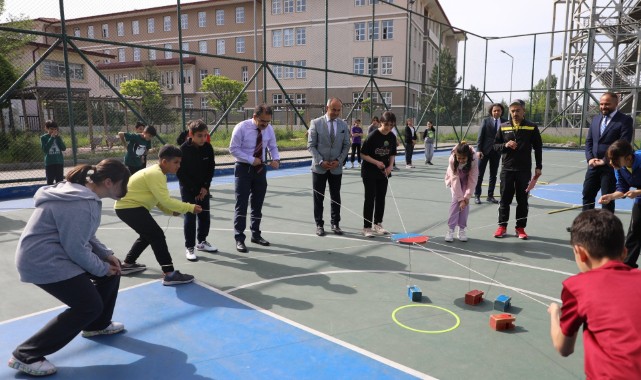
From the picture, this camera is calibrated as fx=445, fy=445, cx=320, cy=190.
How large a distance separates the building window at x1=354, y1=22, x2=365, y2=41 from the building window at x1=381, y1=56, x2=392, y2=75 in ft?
9.68

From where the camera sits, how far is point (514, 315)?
13.1 ft

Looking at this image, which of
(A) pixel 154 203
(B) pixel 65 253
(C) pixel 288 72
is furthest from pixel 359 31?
(B) pixel 65 253

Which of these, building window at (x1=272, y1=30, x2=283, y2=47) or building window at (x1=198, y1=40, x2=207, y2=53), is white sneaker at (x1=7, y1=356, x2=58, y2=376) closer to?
building window at (x1=272, y1=30, x2=283, y2=47)

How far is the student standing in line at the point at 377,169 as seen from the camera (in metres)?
6.62

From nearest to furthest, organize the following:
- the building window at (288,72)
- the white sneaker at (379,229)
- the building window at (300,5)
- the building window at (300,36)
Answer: the white sneaker at (379,229) → the building window at (288,72) → the building window at (300,36) → the building window at (300,5)

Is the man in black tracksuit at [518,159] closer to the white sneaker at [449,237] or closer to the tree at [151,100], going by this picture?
the white sneaker at [449,237]

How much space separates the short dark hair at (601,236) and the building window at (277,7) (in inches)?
1572

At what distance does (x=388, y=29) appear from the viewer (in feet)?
125

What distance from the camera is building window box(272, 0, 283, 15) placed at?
3881 cm

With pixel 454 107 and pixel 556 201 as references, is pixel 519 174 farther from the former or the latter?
pixel 454 107

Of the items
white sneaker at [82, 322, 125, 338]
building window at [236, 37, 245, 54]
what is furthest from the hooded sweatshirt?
building window at [236, 37, 245, 54]

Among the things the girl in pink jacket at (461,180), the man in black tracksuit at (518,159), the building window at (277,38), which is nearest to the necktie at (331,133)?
the girl in pink jacket at (461,180)

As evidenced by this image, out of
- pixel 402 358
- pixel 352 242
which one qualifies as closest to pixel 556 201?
pixel 352 242

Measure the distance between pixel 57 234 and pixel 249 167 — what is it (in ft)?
10.6
